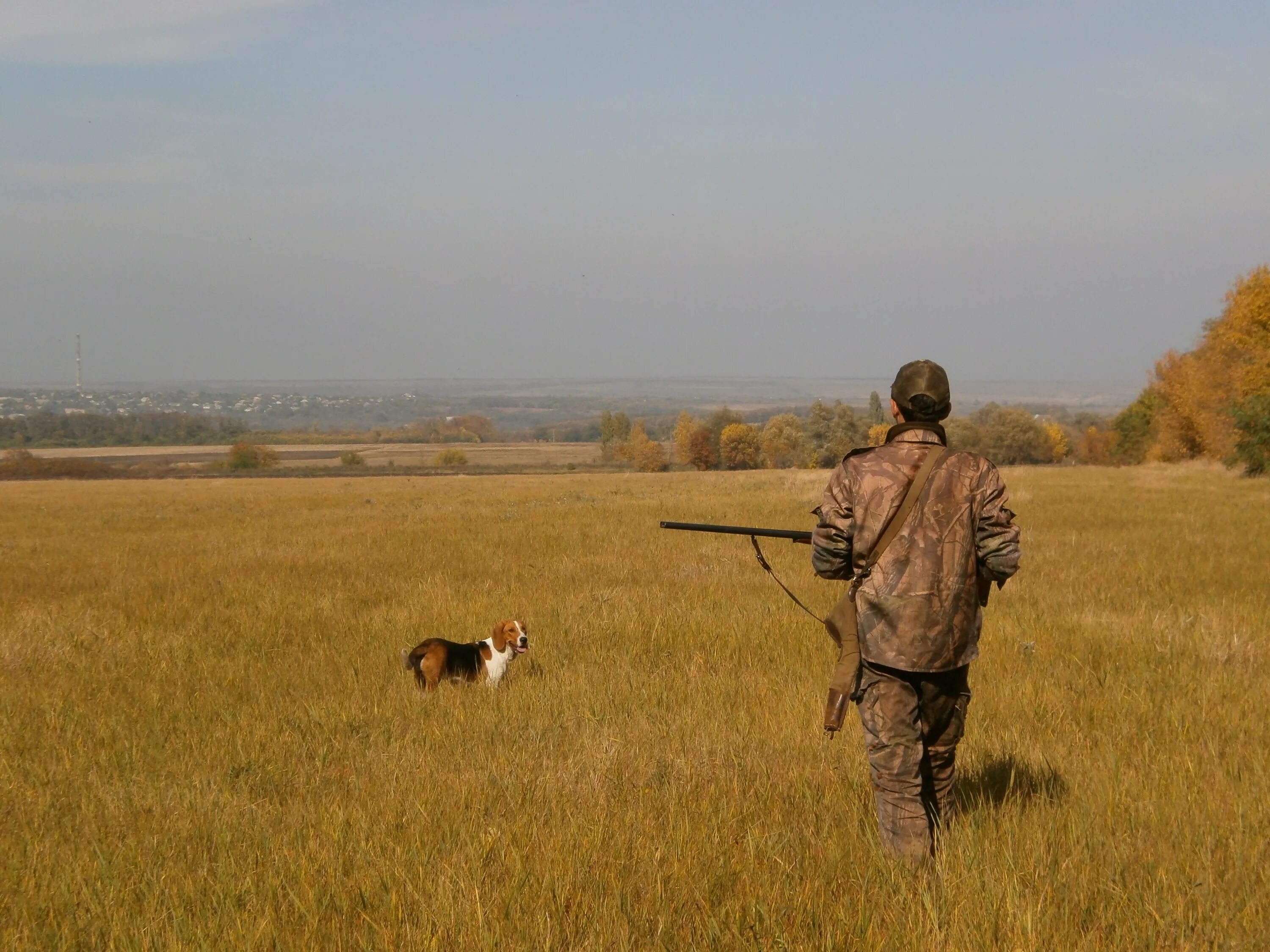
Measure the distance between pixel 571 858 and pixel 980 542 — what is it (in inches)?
88.6

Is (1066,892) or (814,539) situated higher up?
(814,539)

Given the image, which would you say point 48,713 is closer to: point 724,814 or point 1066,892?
point 724,814

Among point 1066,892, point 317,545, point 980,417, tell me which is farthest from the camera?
point 980,417

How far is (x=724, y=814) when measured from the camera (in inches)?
195

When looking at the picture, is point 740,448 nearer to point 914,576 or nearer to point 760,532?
point 760,532

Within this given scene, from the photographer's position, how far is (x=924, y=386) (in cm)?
429

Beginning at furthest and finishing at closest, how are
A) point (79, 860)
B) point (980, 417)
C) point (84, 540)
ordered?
point (980, 417) → point (84, 540) → point (79, 860)

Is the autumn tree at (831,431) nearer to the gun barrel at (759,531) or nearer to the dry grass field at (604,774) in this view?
the dry grass field at (604,774)

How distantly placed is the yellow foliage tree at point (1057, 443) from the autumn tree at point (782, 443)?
33.7m

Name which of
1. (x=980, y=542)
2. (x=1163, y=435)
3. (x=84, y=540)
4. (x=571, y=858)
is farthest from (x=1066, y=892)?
(x=1163, y=435)

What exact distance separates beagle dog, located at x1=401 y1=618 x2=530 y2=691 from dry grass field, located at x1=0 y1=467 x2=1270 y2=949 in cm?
25

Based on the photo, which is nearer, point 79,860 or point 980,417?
point 79,860

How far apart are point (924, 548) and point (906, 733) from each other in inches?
31.5

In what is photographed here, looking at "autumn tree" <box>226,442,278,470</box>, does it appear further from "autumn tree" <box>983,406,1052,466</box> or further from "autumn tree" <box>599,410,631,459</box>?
"autumn tree" <box>983,406,1052,466</box>
